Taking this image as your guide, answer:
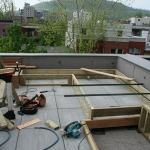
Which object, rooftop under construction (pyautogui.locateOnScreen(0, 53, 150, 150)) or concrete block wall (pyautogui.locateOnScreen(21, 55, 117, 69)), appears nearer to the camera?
rooftop under construction (pyautogui.locateOnScreen(0, 53, 150, 150))

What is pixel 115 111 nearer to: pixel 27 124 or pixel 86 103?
pixel 86 103

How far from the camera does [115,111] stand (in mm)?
3633

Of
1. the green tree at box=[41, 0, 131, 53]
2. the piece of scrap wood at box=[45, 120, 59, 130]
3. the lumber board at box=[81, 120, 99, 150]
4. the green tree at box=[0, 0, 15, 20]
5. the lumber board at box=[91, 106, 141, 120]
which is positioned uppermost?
the green tree at box=[0, 0, 15, 20]

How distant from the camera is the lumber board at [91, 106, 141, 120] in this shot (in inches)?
140

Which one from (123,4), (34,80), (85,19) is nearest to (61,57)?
(34,80)

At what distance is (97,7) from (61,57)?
7.79 meters

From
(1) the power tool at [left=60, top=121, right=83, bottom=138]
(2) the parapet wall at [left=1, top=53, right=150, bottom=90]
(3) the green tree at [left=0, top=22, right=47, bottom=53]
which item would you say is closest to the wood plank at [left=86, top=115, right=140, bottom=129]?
(1) the power tool at [left=60, top=121, right=83, bottom=138]

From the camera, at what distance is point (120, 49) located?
17.6m

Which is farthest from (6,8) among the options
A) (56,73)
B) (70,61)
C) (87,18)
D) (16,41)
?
(56,73)

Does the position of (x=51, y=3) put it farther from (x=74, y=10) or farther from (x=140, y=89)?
(x=140, y=89)

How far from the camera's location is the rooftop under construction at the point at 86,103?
3.24 metres

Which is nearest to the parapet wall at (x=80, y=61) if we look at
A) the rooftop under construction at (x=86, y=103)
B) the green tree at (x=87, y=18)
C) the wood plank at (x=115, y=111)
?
the rooftop under construction at (x=86, y=103)

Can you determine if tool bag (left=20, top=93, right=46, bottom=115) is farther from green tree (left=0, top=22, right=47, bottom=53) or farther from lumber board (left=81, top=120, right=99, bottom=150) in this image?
green tree (left=0, top=22, right=47, bottom=53)

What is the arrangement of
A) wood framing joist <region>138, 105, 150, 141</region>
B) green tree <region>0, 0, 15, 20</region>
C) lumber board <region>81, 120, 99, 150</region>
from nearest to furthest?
lumber board <region>81, 120, 99, 150</region> → wood framing joist <region>138, 105, 150, 141</region> → green tree <region>0, 0, 15, 20</region>
